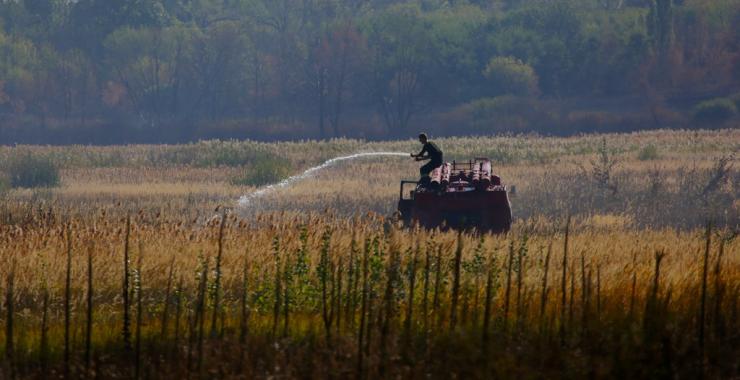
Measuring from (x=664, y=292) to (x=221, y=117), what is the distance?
91.7 m

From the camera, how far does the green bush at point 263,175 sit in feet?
148

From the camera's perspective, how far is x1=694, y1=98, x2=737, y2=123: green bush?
82.3 m

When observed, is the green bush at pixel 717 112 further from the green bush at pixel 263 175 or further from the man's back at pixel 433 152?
the man's back at pixel 433 152

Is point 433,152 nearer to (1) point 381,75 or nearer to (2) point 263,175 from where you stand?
(2) point 263,175

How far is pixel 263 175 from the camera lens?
149ft

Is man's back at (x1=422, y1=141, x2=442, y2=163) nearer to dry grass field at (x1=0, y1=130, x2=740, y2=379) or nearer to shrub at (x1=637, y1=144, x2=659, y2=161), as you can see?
dry grass field at (x1=0, y1=130, x2=740, y2=379)

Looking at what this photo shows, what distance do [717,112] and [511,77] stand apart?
1654 centimetres

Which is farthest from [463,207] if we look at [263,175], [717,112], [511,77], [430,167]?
[511,77]

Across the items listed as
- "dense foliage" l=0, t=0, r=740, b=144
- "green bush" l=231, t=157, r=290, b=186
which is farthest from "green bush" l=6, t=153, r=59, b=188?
"dense foliage" l=0, t=0, r=740, b=144

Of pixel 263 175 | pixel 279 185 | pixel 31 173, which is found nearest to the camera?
pixel 279 185

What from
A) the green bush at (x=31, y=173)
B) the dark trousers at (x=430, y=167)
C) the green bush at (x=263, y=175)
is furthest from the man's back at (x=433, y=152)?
the green bush at (x=31, y=173)

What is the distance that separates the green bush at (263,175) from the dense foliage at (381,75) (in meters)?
41.6

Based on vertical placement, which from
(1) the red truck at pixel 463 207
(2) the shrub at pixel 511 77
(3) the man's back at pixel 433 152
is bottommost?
(1) the red truck at pixel 463 207

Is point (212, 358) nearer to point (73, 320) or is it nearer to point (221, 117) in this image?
point (73, 320)
